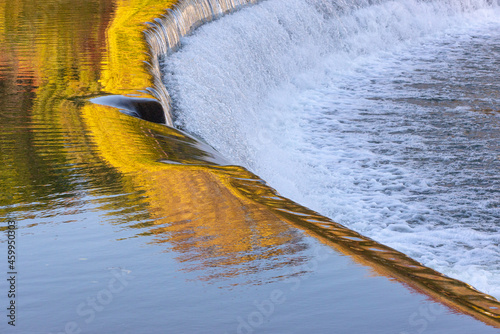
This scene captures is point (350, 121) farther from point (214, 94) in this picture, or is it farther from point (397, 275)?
point (397, 275)

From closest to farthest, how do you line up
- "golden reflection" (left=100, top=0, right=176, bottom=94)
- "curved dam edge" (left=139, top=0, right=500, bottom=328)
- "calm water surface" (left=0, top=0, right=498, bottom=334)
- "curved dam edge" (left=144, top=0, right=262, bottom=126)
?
"calm water surface" (left=0, top=0, right=498, bottom=334)
"curved dam edge" (left=139, top=0, right=500, bottom=328)
"golden reflection" (left=100, top=0, right=176, bottom=94)
"curved dam edge" (left=144, top=0, right=262, bottom=126)

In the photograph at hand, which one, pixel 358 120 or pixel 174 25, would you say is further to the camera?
pixel 358 120

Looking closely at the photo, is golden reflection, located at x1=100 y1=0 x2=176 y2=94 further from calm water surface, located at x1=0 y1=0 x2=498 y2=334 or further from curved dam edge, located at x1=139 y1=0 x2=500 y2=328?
curved dam edge, located at x1=139 y1=0 x2=500 y2=328

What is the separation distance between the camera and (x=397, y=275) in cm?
225

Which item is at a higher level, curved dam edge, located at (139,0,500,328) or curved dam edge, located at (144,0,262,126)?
curved dam edge, located at (144,0,262,126)

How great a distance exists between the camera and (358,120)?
306 inches

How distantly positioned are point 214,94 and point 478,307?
4469 millimetres

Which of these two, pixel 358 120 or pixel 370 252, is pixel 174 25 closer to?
pixel 358 120

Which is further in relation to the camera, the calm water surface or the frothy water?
the frothy water

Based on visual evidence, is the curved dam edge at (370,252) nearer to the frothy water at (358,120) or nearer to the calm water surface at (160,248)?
the calm water surface at (160,248)

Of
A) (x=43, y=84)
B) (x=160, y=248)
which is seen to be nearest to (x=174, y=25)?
(x=43, y=84)

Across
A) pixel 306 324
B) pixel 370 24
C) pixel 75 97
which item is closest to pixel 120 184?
pixel 306 324

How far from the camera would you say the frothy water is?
4.85 metres

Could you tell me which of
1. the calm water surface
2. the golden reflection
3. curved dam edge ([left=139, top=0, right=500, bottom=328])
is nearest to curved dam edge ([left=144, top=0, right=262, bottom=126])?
the golden reflection
